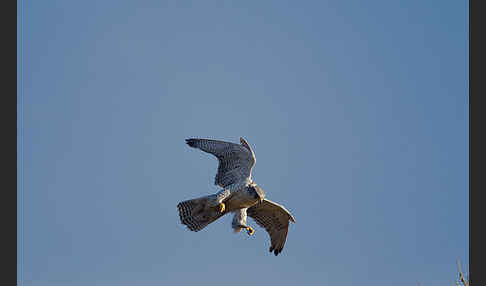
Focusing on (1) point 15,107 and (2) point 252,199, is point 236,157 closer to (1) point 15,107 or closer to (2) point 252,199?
(2) point 252,199

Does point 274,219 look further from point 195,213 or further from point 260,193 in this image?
Result: point 195,213

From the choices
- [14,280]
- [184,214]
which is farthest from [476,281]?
[184,214]

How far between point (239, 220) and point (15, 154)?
18.7 feet

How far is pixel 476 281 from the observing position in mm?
9781

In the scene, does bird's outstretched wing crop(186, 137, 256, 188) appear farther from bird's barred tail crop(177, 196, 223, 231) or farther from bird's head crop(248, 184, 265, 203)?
bird's barred tail crop(177, 196, 223, 231)

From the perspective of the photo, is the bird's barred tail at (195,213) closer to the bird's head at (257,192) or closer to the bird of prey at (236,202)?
the bird of prey at (236,202)

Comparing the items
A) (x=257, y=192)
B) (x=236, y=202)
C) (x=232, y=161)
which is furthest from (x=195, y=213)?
(x=232, y=161)

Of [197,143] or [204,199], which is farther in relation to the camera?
[197,143]

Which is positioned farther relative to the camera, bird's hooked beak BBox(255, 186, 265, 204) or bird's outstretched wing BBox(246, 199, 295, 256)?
bird's outstretched wing BBox(246, 199, 295, 256)

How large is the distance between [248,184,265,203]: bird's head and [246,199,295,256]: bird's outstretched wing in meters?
1.20

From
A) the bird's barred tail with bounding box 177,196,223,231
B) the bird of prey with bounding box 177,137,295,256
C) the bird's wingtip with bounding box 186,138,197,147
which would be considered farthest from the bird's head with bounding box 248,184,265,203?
the bird's wingtip with bounding box 186,138,197,147

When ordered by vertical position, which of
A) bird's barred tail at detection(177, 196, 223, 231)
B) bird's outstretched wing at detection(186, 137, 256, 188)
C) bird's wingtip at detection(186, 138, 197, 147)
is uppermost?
bird's wingtip at detection(186, 138, 197, 147)

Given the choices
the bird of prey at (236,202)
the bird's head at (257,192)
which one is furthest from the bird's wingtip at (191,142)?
the bird's head at (257,192)

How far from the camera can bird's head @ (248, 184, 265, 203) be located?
17125mm
